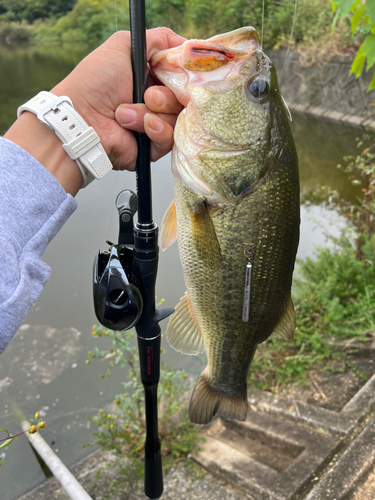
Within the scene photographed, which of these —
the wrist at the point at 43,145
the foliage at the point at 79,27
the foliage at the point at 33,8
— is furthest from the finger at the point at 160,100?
the foliage at the point at 33,8

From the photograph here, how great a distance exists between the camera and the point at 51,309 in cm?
410

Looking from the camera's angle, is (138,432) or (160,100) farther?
(138,432)

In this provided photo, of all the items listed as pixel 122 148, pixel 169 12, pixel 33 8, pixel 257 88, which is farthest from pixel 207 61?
pixel 33 8

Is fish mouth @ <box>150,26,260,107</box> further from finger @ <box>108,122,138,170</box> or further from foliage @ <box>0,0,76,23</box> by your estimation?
foliage @ <box>0,0,76,23</box>

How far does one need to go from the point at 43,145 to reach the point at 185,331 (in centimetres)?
76

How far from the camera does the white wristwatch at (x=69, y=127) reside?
1062 mm

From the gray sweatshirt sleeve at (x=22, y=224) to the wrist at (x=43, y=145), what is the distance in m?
0.04

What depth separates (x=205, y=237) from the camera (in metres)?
1.13

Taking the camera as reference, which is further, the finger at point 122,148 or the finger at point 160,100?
the finger at point 122,148

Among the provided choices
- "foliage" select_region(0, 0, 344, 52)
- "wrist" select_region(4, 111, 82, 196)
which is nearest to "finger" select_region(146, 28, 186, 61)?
"foliage" select_region(0, 0, 344, 52)

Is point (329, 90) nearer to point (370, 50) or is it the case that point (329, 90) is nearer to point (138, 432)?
point (370, 50)

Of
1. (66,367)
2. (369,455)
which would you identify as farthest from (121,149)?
(66,367)

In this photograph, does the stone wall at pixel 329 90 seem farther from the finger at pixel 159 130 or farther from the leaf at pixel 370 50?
the finger at pixel 159 130

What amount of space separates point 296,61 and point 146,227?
40.2 ft
